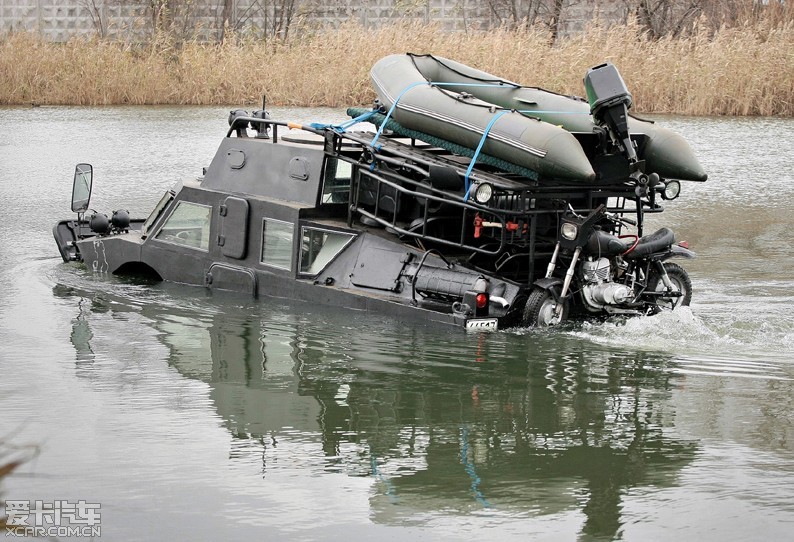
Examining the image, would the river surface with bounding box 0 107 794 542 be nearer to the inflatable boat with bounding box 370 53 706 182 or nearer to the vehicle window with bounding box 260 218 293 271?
the vehicle window with bounding box 260 218 293 271

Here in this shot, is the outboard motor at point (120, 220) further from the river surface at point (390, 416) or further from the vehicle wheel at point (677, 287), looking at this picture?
the vehicle wheel at point (677, 287)

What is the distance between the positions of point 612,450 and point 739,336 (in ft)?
9.78

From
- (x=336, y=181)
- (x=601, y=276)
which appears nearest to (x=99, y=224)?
(x=336, y=181)

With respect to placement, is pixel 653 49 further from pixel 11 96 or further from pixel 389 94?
pixel 389 94

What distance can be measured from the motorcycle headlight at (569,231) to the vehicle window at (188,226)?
3756mm

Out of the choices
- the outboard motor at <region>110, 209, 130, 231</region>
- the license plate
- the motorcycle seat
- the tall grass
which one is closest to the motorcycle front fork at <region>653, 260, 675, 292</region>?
the motorcycle seat

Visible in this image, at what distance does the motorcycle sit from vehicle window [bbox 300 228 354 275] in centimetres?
201

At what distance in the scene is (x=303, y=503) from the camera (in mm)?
7492

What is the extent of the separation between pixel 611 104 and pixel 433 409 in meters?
3.03

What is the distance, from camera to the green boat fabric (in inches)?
426

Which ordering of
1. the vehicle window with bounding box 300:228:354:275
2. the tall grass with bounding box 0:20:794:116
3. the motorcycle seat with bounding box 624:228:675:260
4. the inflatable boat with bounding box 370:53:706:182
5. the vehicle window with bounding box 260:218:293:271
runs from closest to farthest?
the inflatable boat with bounding box 370:53:706:182 < the motorcycle seat with bounding box 624:228:675:260 < the vehicle window with bounding box 300:228:354:275 < the vehicle window with bounding box 260:218:293:271 < the tall grass with bounding box 0:20:794:116

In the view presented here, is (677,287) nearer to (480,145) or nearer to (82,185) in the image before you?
(480,145)

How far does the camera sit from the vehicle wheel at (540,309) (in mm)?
10875

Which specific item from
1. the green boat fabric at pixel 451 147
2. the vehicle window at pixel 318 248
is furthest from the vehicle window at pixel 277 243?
the green boat fabric at pixel 451 147
